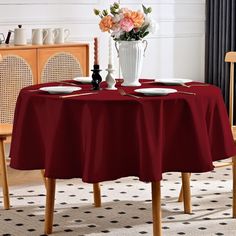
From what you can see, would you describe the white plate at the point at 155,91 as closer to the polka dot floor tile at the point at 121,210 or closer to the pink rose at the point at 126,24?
the pink rose at the point at 126,24

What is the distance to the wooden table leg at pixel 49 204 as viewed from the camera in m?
4.15

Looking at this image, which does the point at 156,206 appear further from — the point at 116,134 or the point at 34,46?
the point at 34,46

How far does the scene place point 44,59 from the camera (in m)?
6.20

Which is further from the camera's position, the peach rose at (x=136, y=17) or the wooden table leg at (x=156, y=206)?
the peach rose at (x=136, y=17)

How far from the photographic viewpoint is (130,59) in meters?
4.38

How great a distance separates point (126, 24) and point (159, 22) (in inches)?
122

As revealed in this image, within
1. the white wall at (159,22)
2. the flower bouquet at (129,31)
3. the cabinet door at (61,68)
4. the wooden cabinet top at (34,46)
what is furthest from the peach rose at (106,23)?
the white wall at (159,22)

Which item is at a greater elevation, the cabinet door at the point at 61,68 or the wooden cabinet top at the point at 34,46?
the wooden cabinet top at the point at 34,46

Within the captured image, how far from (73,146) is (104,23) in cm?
77

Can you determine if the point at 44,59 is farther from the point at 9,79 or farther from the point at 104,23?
the point at 104,23

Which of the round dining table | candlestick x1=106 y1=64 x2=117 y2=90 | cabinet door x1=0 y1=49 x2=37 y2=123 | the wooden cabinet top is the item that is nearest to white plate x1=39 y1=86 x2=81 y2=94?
the round dining table

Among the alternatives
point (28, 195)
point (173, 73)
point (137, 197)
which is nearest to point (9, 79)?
point (28, 195)

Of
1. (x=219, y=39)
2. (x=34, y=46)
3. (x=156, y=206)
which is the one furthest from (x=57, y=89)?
(x=219, y=39)

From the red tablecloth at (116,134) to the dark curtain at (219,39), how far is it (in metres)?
3.05
